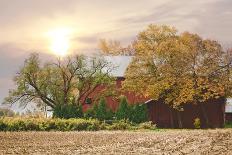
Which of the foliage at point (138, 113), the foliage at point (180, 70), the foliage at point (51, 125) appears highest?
the foliage at point (180, 70)

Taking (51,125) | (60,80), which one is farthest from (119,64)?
(51,125)

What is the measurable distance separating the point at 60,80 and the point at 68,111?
25.3 feet

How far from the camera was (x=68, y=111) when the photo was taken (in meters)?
63.0

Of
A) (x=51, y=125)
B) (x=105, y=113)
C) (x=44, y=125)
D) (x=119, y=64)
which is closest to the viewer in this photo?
(x=44, y=125)

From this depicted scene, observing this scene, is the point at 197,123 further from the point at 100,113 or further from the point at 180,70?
the point at 100,113

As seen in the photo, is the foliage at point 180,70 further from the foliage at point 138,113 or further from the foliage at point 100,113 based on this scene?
the foliage at point 100,113

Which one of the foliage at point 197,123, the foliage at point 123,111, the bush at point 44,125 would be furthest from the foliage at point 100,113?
the foliage at point 197,123

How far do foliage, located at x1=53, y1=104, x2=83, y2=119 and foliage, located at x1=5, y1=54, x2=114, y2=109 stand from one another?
142 inches

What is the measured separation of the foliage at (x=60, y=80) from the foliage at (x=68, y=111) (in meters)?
3.61

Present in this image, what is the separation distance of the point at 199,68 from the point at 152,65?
5.62 metres

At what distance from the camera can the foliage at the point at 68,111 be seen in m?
62.9

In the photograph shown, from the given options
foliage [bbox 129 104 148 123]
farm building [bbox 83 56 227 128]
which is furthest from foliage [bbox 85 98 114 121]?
farm building [bbox 83 56 227 128]

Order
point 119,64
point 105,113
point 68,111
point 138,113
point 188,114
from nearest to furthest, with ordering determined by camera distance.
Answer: point 68,111, point 138,113, point 105,113, point 188,114, point 119,64

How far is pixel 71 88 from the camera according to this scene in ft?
231
